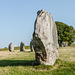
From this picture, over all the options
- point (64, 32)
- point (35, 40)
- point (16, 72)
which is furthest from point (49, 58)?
point (64, 32)

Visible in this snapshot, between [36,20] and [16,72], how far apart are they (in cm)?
412

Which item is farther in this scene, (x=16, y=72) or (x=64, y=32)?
(x=64, y=32)

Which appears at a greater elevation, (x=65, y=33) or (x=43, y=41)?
(x=65, y=33)

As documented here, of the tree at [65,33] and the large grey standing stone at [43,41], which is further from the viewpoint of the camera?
the tree at [65,33]

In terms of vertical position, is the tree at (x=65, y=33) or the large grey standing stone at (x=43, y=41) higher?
the tree at (x=65, y=33)

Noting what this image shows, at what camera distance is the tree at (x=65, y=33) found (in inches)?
1977

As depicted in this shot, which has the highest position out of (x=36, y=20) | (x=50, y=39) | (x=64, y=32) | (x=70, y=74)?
(x=64, y=32)

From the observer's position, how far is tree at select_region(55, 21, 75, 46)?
165 ft

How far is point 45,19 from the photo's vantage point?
984 centimetres

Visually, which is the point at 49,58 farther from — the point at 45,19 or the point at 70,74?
the point at 45,19

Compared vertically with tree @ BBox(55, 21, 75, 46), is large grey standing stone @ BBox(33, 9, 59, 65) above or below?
below

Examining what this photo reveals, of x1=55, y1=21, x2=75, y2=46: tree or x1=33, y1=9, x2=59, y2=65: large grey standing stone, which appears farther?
x1=55, y1=21, x2=75, y2=46: tree

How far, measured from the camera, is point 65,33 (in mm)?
50250

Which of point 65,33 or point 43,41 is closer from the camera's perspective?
point 43,41
